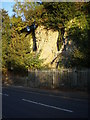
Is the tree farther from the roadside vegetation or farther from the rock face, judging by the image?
the rock face

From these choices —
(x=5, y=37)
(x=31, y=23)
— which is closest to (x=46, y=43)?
(x=31, y=23)

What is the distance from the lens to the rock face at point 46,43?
29969mm

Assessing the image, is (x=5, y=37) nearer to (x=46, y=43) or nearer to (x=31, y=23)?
(x=31, y=23)

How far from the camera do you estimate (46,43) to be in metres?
31.0

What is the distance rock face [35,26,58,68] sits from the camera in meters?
30.0

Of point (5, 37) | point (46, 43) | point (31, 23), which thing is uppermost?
point (31, 23)

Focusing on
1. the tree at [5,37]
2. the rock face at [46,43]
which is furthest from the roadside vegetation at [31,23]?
the rock face at [46,43]

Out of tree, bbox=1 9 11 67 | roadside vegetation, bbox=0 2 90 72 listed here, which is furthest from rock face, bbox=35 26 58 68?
tree, bbox=1 9 11 67

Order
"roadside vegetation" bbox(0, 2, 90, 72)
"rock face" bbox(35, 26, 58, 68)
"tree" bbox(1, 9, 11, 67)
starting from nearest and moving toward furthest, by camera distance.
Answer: "roadside vegetation" bbox(0, 2, 90, 72) → "rock face" bbox(35, 26, 58, 68) → "tree" bbox(1, 9, 11, 67)

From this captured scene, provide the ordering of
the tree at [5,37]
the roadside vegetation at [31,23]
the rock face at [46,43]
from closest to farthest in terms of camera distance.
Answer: the roadside vegetation at [31,23] < the rock face at [46,43] < the tree at [5,37]

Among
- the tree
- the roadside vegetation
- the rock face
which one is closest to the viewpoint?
the roadside vegetation

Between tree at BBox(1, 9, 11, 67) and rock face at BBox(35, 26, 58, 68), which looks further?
tree at BBox(1, 9, 11, 67)

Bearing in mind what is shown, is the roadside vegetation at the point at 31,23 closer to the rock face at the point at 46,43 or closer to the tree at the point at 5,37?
the tree at the point at 5,37

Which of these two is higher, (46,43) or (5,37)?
(5,37)
